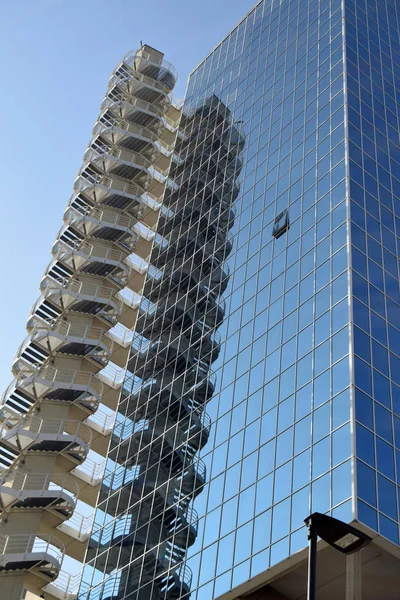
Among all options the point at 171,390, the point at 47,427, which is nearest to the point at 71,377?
the point at 47,427

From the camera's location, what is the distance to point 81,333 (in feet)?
188

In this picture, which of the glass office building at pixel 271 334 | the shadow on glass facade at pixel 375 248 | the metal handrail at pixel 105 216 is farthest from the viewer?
the metal handrail at pixel 105 216

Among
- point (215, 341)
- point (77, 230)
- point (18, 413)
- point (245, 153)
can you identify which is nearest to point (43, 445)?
point (18, 413)

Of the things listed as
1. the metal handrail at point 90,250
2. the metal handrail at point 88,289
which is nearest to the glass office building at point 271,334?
the metal handrail at point 90,250

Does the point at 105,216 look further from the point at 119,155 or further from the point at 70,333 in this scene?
the point at 70,333

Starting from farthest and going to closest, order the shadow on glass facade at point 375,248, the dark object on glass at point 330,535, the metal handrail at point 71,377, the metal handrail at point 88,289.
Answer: the metal handrail at point 88,289 < the metal handrail at point 71,377 < the shadow on glass facade at point 375,248 < the dark object on glass at point 330,535

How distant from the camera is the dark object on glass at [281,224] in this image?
4766cm

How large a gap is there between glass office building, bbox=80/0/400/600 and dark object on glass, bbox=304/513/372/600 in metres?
14.8

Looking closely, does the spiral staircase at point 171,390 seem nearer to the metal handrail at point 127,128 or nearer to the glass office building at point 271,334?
the glass office building at point 271,334

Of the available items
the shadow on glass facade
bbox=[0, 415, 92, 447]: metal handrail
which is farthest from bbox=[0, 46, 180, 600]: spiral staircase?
the shadow on glass facade

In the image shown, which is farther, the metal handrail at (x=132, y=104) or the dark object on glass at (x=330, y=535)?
the metal handrail at (x=132, y=104)

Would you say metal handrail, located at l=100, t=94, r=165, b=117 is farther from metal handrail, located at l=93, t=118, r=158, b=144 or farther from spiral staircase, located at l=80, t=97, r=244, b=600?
spiral staircase, located at l=80, t=97, r=244, b=600

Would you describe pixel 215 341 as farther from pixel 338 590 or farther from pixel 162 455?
pixel 338 590

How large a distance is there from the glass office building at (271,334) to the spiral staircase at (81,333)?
2139 millimetres
